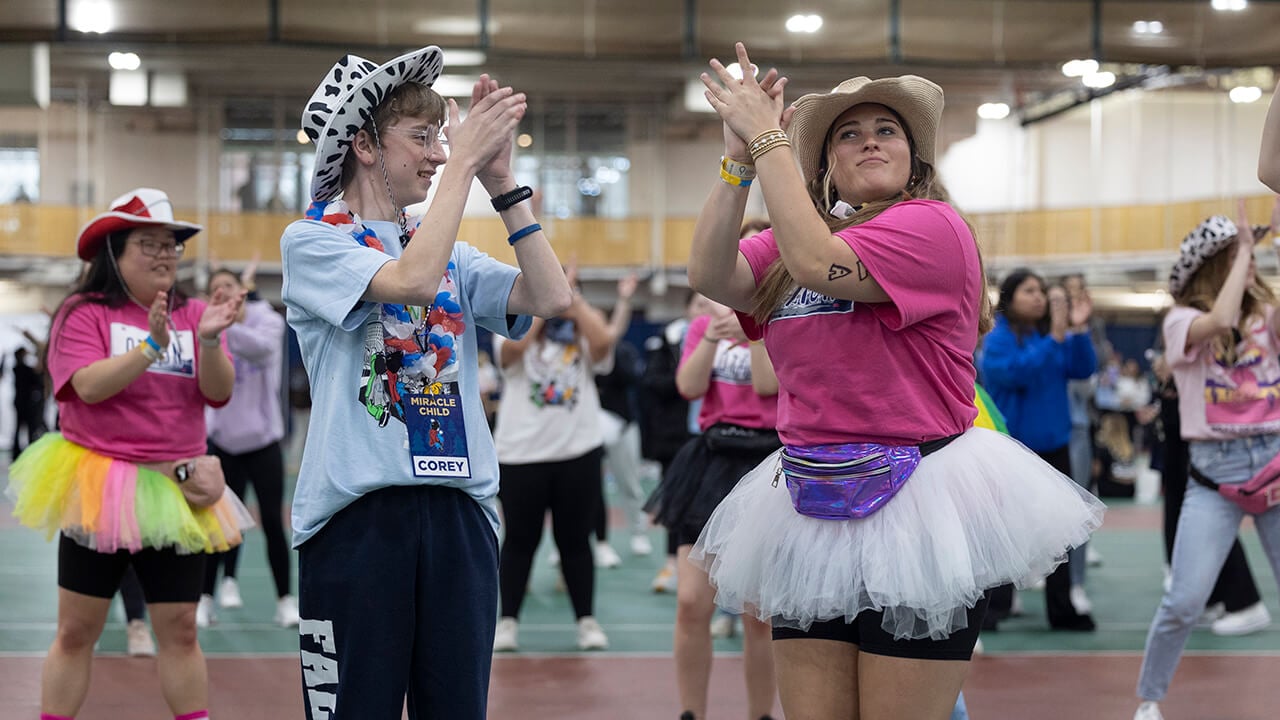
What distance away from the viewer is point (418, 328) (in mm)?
2736

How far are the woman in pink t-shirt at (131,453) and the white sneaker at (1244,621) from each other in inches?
220

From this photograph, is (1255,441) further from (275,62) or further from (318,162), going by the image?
(275,62)

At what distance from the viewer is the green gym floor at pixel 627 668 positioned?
5.45 meters

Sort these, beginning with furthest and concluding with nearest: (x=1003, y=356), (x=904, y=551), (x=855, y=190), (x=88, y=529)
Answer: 1. (x=1003, y=356)
2. (x=88, y=529)
3. (x=855, y=190)
4. (x=904, y=551)

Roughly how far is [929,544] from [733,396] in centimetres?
241

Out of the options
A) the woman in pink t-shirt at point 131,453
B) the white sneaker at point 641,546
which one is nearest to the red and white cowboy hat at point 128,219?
the woman in pink t-shirt at point 131,453

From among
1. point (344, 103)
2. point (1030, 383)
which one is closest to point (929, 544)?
point (344, 103)

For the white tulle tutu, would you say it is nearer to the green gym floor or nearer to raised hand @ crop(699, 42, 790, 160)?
raised hand @ crop(699, 42, 790, 160)

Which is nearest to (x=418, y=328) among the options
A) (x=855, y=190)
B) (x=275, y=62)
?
(x=855, y=190)

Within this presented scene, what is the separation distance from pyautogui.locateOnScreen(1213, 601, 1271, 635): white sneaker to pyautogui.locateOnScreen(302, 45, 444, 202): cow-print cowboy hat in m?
6.19

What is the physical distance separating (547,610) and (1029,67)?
49.8 feet

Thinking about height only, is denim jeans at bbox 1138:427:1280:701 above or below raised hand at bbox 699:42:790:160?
below

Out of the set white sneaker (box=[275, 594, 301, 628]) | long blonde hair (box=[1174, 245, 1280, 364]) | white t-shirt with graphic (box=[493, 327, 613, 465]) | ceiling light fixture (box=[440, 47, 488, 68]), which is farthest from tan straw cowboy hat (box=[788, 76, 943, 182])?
ceiling light fixture (box=[440, 47, 488, 68])

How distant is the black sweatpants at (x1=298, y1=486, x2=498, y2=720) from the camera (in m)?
2.63
